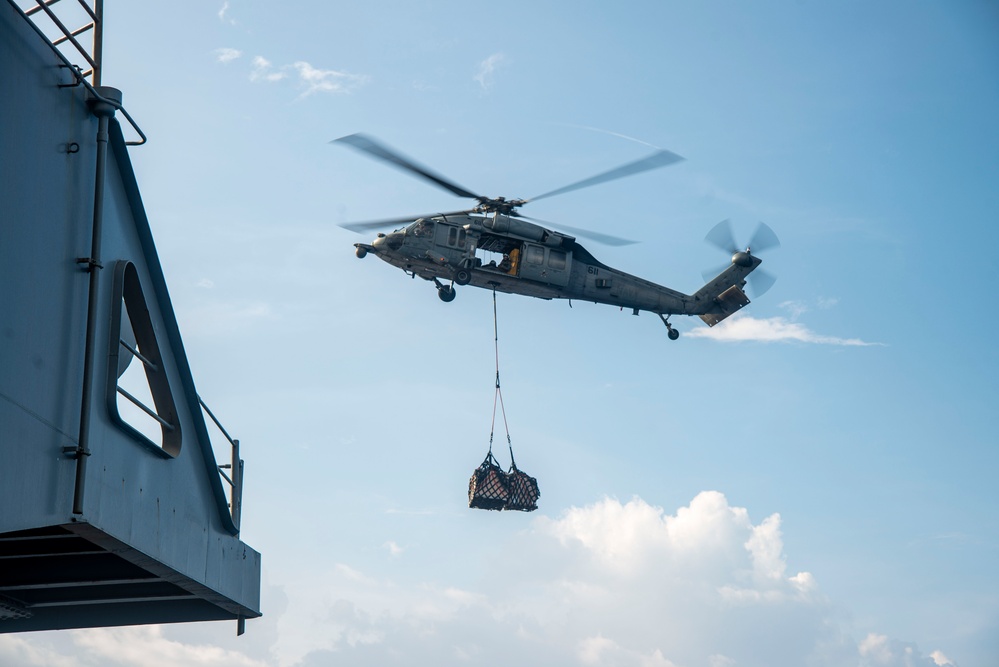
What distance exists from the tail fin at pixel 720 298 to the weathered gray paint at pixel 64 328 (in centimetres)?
2550

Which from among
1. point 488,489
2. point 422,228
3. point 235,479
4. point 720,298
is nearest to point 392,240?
point 422,228

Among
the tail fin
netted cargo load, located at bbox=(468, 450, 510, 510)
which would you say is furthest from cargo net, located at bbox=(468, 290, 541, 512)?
the tail fin

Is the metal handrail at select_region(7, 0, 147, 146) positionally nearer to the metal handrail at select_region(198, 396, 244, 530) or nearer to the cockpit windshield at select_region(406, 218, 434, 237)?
the metal handrail at select_region(198, 396, 244, 530)

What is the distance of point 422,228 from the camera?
27625mm

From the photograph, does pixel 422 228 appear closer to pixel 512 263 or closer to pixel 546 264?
pixel 512 263

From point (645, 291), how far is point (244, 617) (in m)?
21.2

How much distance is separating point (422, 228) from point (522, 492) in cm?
741

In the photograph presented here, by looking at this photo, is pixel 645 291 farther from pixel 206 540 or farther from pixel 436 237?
pixel 206 540

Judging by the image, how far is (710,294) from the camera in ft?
111

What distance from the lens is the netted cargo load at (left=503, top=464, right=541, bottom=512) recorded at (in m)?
23.8

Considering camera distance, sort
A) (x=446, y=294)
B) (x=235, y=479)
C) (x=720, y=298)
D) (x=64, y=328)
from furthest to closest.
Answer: (x=720, y=298) → (x=446, y=294) → (x=235, y=479) → (x=64, y=328)

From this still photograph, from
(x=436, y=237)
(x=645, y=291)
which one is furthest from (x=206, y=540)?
(x=645, y=291)

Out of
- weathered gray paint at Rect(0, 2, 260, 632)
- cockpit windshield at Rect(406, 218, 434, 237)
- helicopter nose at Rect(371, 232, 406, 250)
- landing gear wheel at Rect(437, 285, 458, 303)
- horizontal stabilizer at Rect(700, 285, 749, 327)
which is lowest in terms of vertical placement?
weathered gray paint at Rect(0, 2, 260, 632)

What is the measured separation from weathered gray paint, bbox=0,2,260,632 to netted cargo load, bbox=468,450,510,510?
14051 millimetres
